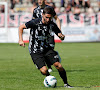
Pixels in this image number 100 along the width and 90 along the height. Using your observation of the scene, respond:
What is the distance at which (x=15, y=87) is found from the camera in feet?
28.5

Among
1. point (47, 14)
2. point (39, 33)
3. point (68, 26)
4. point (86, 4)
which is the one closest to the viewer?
point (47, 14)

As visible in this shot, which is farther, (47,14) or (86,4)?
(86,4)

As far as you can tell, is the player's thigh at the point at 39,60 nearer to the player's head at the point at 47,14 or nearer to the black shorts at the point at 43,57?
the black shorts at the point at 43,57

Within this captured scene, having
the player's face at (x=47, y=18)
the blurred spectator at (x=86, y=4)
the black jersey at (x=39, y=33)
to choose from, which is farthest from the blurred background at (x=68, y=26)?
the player's face at (x=47, y=18)

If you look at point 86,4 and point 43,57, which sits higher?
point 43,57

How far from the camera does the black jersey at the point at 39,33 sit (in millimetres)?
8258

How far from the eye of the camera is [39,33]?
8344 millimetres

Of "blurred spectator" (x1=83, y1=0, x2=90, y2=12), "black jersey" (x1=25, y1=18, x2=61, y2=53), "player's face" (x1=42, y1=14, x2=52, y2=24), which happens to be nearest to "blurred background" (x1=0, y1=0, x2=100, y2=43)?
"blurred spectator" (x1=83, y1=0, x2=90, y2=12)

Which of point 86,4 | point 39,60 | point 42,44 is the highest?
point 42,44

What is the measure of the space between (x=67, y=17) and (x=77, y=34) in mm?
1503

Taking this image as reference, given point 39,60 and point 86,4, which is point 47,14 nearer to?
point 39,60

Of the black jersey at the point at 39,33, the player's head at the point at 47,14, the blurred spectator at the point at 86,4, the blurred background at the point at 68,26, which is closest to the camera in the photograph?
the player's head at the point at 47,14

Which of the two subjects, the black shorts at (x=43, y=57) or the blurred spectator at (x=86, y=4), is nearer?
the black shorts at (x=43, y=57)

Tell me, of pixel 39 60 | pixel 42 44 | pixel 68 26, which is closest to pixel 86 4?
pixel 68 26
